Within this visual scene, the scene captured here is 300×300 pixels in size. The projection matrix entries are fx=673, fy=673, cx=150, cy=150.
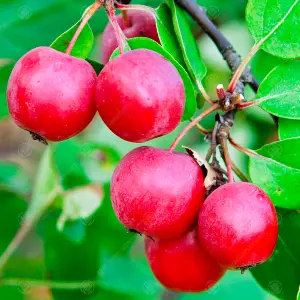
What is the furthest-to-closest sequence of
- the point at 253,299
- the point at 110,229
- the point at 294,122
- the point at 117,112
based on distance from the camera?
the point at 253,299
the point at 110,229
the point at 294,122
the point at 117,112

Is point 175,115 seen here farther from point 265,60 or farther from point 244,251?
point 265,60

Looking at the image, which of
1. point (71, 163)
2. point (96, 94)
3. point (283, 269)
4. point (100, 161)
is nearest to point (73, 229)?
point (71, 163)

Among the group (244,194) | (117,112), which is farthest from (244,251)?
(117,112)

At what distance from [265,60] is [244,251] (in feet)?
3.13

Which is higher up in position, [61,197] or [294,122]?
[294,122]

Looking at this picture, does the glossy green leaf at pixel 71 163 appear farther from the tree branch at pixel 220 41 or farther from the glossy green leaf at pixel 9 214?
the tree branch at pixel 220 41

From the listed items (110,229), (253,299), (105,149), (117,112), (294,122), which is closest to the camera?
(117,112)

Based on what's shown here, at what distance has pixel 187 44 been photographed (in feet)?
4.39

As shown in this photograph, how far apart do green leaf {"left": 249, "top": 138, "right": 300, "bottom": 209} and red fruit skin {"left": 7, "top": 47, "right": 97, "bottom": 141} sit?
395 mm

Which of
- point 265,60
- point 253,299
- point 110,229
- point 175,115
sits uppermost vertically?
point 175,115

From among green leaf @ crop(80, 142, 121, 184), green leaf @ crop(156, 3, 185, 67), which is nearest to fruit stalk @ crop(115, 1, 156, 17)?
green leaf @ crop(156, 3, 185, 67)

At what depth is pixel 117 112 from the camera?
3.34 ft

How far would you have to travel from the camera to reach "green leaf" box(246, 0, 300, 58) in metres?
1.32

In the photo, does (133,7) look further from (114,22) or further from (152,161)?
(152,161)
